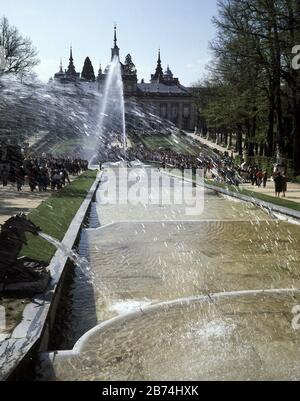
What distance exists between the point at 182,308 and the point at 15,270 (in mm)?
2845

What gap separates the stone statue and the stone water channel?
776mm

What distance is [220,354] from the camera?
21.2 ft

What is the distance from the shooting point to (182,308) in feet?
27.5

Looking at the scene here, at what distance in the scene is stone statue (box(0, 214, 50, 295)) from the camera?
7.97 meters

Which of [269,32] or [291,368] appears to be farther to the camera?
[269,32]

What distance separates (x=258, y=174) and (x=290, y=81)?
7160 millimetres

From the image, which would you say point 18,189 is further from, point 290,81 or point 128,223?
point 290,81

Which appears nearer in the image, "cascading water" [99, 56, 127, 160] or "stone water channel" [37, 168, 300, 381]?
"stone water channel" [37, 168, 300, 381]

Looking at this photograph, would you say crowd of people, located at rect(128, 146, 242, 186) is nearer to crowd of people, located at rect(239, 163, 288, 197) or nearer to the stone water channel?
crowd of people, located at rect(239, 163, 288, 197)

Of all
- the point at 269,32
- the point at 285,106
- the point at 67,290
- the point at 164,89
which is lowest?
the point at 67,290

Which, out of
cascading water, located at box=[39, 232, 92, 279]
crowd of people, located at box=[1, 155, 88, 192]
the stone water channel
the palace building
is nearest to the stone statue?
the stone water channel

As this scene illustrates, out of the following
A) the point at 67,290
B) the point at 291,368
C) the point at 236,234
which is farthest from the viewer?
the point at 236,234

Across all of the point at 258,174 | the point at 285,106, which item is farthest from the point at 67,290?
the point at 285,106

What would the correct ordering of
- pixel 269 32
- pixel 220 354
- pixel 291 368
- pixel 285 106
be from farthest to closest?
pixel 285 106 → pixel 269 32 → pixel 220 354 → pixel 291 368
